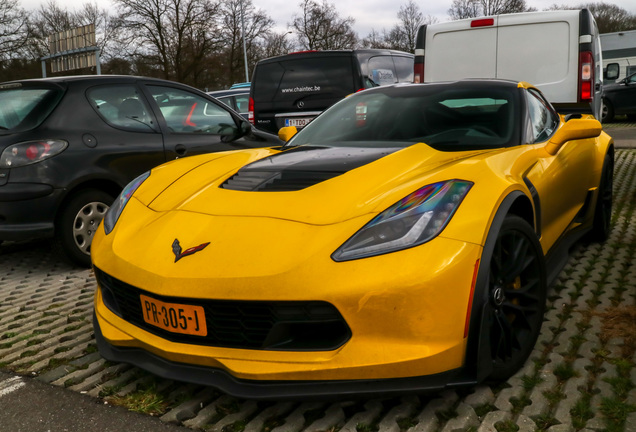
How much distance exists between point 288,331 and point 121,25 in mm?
40606

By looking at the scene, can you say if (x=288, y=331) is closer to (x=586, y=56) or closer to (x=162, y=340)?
(x=162, y=340)

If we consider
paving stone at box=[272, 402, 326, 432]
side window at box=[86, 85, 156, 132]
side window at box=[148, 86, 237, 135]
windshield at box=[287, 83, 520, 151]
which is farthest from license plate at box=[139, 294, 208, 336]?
side window at box=[148, 86, 237, 135]

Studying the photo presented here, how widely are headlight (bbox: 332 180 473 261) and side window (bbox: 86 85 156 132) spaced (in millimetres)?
3374

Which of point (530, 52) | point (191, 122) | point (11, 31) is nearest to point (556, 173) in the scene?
point (191, 122)

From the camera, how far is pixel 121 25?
1547 inches

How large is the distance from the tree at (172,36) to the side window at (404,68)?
31133 mm

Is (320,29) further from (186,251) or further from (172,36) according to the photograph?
(186,251)

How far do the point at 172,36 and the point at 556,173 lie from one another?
131 ft

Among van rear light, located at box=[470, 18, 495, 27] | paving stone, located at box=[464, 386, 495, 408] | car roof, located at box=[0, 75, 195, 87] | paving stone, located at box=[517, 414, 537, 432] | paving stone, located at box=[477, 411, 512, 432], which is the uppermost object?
van rear light, located at box=[470, 18, 495, 27]

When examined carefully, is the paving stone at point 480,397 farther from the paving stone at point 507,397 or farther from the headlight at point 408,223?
the headlight at point 408,223

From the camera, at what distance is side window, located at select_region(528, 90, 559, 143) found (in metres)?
3.65

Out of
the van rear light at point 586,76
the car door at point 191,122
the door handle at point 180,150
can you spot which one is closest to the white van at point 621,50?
the van rear light at point 586,76

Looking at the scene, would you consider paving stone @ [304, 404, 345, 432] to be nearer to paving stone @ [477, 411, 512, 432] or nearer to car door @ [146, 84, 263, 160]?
paving stone @ [477, 411, 512, 432]

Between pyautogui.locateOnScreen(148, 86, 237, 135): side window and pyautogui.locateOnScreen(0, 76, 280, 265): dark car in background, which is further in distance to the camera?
pyautogui.locateOnScreen(148, 86, 237, 135): side window
